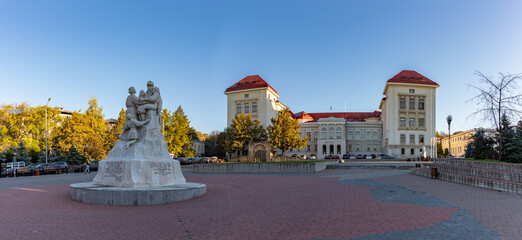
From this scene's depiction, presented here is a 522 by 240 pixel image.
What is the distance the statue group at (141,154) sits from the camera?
10812 mm

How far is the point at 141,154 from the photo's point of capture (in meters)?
11.4

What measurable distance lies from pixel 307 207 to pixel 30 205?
8.22 meters

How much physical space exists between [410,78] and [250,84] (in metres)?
36.5

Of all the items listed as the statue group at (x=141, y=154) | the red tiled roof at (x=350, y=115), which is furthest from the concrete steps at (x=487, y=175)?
the red tiled roof at (x=350, y=115)

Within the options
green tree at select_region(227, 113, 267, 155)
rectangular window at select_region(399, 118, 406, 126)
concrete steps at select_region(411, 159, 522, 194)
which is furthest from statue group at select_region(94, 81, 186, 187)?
rectangular window at select_region(399, 118, 406, 126)

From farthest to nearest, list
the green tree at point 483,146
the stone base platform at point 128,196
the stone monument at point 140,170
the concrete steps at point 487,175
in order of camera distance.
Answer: the green tree at point 483,146
the concrete steps at point 487,175
the stone monument at point 140,170
the stone base platform at point 128,196

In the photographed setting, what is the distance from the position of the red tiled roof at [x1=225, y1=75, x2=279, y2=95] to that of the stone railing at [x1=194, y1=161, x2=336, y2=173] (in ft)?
149

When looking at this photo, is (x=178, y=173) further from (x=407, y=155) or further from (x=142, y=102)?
(x=407, y=155)

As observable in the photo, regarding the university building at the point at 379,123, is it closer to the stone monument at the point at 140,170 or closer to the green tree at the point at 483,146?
the green tree at the point at 483,146

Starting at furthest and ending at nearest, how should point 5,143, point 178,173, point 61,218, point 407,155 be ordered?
point 407,155 < point 5,143 < point 178,173 < point 61,218

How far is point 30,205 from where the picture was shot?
927 cm

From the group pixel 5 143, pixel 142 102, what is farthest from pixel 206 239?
pixel 5 143

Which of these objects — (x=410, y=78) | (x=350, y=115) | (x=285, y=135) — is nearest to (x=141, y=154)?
(x=285, y=135)

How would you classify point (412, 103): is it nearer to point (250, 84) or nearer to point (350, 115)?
point (350, 115)
